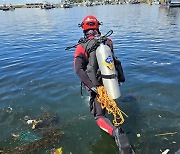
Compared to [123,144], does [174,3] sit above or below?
above

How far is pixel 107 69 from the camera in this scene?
5160 millimetres

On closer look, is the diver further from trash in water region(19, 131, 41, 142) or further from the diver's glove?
trash in water region(19, 131, 41, 142)

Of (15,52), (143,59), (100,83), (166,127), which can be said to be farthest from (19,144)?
(15,52)

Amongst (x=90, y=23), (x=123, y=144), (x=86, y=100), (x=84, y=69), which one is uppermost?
(x=90, y=23)

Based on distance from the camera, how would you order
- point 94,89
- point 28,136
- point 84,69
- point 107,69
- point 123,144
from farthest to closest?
point 28,136
point 84,69
point 94,89
point 107,69
point 123,144

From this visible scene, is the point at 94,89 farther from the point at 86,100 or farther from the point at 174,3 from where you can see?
the point at 174,3

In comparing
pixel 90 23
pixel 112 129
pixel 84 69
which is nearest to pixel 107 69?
pixel 84 69

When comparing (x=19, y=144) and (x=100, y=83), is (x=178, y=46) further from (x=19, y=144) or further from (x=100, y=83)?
(x=19, y=144)

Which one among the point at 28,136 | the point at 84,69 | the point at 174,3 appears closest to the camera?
the point at 84,69

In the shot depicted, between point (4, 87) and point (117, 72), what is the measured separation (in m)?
6.64

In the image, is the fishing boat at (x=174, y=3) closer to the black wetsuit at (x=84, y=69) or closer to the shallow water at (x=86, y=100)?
the shallow water at (x=86, y=100)

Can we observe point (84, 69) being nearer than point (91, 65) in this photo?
No

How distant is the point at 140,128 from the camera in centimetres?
650

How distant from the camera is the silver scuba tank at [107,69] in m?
5.09
